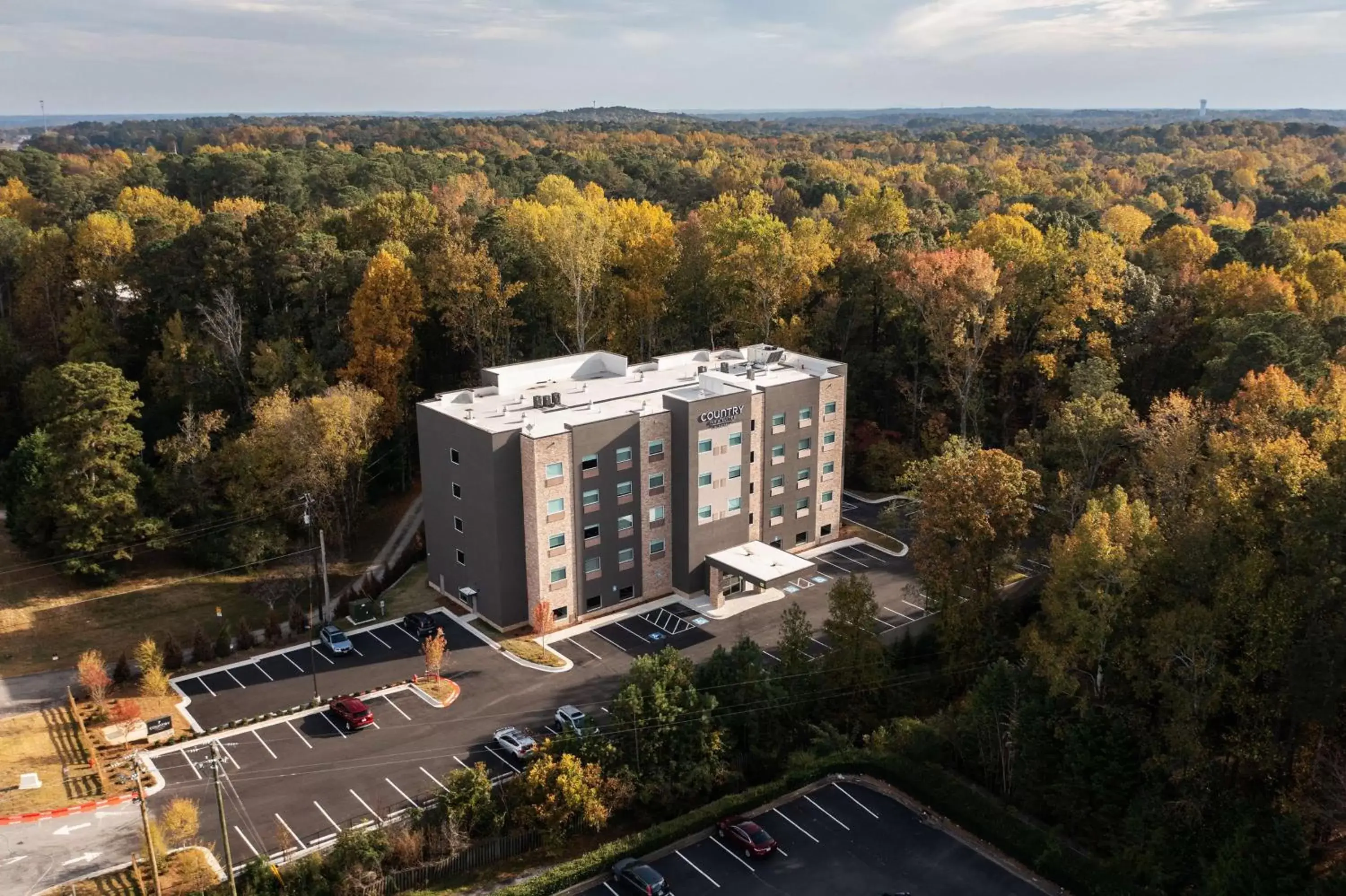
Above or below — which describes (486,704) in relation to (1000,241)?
below

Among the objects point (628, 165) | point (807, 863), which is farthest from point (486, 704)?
point (628, 165)

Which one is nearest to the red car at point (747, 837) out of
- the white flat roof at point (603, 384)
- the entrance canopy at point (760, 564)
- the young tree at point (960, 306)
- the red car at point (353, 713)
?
the red car at point (353, 713)

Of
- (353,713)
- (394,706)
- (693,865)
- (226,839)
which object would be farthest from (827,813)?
(226,839)

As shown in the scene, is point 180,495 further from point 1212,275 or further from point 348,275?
point 1212,275

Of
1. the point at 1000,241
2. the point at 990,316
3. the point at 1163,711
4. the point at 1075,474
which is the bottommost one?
the point at 1163,711

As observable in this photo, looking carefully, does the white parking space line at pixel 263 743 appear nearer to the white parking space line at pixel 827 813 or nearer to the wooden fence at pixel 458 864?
the wooden fence at pixel 458 864

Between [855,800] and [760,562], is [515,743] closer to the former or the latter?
[855,800]

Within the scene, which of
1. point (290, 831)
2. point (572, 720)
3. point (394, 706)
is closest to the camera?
point (290, 831)
